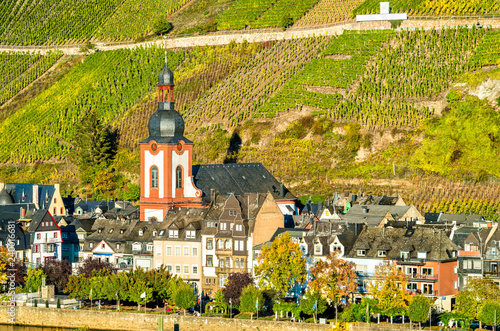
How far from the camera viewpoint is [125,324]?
82938 millimetres

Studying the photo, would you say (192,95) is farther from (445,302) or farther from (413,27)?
(445,302)

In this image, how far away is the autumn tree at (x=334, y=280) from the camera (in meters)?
80.6

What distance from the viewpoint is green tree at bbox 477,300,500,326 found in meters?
74.0

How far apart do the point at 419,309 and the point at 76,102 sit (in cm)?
9860

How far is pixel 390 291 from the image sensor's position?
3088 inches

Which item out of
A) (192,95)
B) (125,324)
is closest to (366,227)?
(125,324)

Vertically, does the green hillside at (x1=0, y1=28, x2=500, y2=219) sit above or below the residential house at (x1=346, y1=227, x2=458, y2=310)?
above

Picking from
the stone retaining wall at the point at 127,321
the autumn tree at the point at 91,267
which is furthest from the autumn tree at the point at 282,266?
the autumn tree at the point at 91,267

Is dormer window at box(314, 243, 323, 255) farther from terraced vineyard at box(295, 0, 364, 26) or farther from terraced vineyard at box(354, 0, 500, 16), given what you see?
terraced vineyard at box(295, 0, 364, 26)

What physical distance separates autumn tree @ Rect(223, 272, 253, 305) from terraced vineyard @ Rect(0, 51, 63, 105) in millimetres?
106789

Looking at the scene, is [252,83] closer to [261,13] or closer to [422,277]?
[261,13]

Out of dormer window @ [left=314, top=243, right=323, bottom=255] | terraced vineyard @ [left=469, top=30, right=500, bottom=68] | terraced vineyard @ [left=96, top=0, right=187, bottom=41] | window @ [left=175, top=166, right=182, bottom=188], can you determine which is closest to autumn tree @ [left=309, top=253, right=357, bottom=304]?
dormer window @ [left=314, top=243, right=323, bottom=255]

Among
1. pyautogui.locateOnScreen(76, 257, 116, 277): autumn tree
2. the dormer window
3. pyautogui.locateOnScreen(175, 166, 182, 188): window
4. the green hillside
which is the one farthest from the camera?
the green hillside

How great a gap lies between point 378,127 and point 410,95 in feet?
20.3
